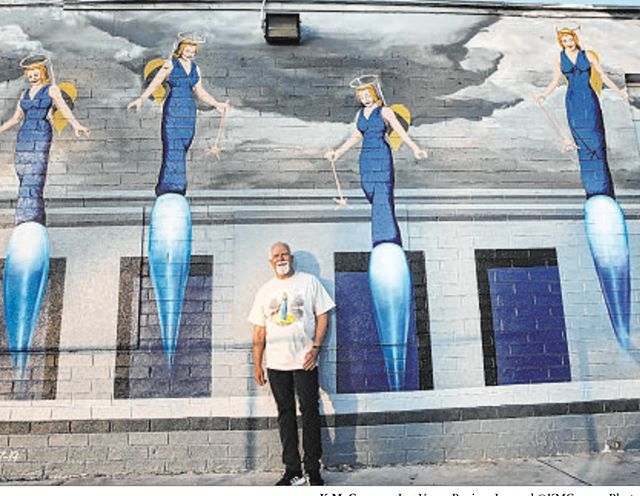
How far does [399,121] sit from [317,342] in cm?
207

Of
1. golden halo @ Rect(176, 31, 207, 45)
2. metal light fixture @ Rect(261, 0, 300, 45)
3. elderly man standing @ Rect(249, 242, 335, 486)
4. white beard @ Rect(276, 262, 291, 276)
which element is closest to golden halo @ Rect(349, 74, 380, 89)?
metal light fixture @ Rect(261, 0, 300, 45)

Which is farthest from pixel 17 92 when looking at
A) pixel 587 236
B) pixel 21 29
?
pixel 587 236

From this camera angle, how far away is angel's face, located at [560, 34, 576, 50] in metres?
5.08

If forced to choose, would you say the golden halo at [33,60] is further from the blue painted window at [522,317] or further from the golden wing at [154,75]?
the blue painted window at [522,317]

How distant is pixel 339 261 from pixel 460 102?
179 centimetres

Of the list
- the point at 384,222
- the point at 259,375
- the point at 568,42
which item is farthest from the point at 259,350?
the point at 568,42

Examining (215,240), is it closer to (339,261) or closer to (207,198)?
(207,198)

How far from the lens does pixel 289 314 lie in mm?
3873

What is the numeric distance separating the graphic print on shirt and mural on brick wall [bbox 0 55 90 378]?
1837mm

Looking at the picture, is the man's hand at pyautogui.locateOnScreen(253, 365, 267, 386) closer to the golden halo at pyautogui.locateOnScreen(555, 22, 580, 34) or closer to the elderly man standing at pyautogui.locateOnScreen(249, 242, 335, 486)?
the elderly man standing at pyautogui.locateOnScreen(249, 242, 335, 486)

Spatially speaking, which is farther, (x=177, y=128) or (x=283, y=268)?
(x=177, y=128)

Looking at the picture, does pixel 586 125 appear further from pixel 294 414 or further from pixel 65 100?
pixel 65 100

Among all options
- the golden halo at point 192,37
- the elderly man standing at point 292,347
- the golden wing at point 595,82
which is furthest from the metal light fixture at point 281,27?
the golden wing at point 595,82

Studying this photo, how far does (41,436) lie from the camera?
13.2 ft
